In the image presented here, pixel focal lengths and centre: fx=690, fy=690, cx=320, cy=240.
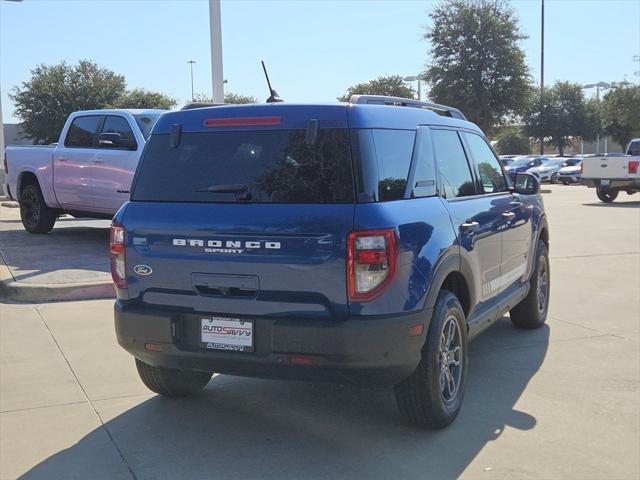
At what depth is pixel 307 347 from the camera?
366 centimetres

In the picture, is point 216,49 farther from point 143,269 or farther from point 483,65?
point 483,65

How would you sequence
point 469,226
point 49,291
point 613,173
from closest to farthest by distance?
point 469,226, point 49,291, point 613,173

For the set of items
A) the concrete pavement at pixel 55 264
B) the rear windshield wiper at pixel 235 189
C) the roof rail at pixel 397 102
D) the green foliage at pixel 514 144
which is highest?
the green foliage at pixel 514 144

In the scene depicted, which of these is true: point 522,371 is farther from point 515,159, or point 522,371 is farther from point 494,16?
point 515,159

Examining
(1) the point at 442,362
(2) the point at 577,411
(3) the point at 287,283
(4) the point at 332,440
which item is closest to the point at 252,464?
(4) the point at 332,440

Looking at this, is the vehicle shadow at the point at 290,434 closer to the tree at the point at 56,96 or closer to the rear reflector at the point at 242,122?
the rear reflector at the point at 242,122

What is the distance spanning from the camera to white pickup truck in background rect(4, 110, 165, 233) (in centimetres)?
1016

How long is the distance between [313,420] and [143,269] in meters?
1.46

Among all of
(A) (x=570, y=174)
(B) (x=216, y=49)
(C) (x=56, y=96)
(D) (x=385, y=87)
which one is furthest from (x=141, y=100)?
(B) (x=216, y=49)

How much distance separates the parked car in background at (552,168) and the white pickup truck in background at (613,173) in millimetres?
15844

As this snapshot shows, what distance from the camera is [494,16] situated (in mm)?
36031

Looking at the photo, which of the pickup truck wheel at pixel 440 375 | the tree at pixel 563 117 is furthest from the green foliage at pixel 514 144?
the pickup truck wheel at pixel 440 375

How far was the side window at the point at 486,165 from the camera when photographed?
5.47 m

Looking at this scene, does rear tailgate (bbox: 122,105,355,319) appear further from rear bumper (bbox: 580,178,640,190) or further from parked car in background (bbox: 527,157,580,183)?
parked car in background (bbox: 527,157,580,183)
